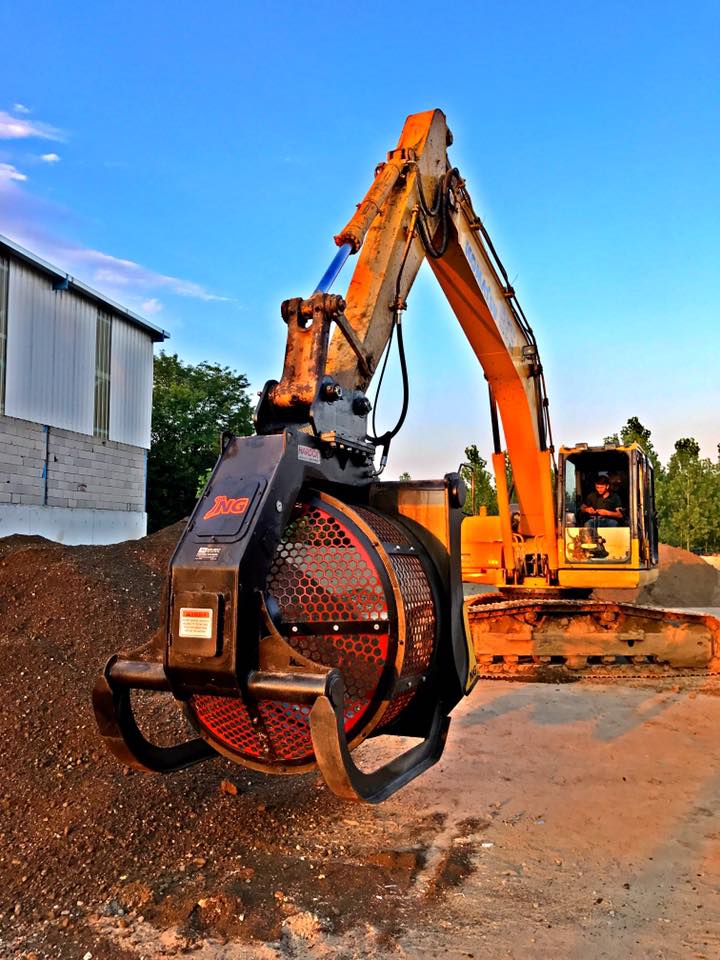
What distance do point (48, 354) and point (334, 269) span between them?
45.9 ft

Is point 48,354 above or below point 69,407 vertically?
above

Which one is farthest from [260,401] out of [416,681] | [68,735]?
[68,735]

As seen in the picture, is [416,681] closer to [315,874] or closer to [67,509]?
[315,874]

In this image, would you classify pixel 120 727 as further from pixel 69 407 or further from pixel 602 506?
pixel 69 407

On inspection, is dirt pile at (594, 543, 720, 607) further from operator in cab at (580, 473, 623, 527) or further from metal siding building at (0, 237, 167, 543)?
metal siding building at (0, 237, 167, 543)

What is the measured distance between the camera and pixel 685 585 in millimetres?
20156

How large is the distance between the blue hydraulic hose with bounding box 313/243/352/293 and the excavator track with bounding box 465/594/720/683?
5856 mm

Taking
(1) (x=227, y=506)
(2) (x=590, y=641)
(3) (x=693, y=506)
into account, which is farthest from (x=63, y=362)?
(3) (x=693, y=506)

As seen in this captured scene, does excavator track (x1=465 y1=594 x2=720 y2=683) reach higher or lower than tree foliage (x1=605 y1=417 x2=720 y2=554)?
lower

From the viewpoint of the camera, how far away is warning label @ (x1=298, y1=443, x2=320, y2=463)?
2746 mm

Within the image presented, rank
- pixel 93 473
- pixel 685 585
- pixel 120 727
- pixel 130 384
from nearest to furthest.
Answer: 1. pixel 120 727
2. pixel 93 473
3. pixel 130 384
4. pixel 685 585

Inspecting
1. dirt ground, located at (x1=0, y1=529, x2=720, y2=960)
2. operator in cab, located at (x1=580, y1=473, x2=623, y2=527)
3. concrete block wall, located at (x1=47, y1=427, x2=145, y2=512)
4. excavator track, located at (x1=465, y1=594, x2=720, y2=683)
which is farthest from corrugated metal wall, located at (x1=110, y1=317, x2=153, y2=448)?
dirt ground, located at (x1=0, y1=529, x2=720, y2=960)

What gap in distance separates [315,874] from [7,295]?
539 inches

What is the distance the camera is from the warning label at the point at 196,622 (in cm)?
233
